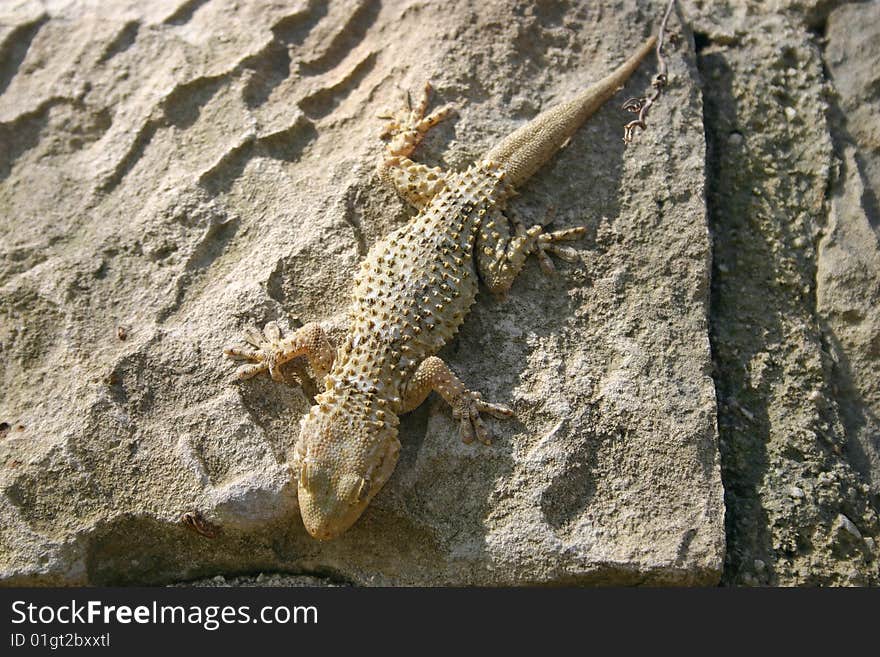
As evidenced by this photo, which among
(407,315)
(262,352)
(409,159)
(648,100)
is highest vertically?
(648,100)

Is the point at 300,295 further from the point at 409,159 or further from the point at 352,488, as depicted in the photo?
the point at 352,488

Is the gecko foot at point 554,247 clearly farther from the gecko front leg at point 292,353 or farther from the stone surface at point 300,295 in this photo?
the gecko front leg at point 292,353

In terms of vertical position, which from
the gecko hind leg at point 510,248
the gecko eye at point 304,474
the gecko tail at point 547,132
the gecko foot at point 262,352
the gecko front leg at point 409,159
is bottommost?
the gecko eye at point 304,474

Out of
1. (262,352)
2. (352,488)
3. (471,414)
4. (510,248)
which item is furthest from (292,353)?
(510,248)

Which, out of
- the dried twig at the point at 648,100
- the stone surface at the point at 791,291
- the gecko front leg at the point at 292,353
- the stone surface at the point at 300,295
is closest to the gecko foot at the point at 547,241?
the stone surface at the point at 300,295

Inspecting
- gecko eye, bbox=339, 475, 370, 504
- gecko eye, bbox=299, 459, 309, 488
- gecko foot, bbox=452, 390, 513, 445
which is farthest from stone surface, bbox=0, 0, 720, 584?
gecko eye, bbox=339, 475, 370, 504

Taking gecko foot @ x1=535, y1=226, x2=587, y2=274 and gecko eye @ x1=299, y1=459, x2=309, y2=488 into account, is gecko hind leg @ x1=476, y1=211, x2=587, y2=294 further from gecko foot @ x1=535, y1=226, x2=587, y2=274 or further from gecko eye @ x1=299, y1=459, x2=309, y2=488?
gecko eye @ x1=299, y1=459, x2=309, y2=488
